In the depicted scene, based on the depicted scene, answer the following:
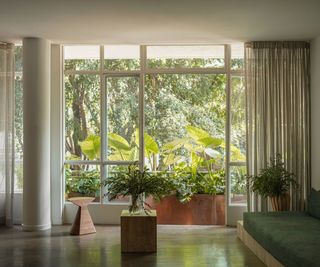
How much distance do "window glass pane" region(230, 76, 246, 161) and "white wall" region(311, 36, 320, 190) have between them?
106 cm

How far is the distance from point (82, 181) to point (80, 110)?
119 centimetres

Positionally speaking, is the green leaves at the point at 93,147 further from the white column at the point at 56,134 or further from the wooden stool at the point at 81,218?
the wooden stool at the point at 81,218

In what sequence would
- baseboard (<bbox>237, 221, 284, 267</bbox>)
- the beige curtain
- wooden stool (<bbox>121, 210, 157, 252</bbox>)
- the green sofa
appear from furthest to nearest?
the beige curtain, wooden stool (<bbox>121, 210, 157, 252</bbox>), baseboard (<bbox>237, 221, 284, 267</bbox>), the green sofa

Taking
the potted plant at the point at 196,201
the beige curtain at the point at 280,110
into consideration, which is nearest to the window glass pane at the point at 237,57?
the beige curtain at the point at 280,110

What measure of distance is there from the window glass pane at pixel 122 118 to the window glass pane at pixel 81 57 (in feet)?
1.23

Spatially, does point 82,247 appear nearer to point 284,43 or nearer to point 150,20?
point 150,20

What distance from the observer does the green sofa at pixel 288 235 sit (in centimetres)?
432

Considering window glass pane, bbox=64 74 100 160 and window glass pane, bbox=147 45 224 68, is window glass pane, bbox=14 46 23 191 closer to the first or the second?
window glass pane, bbox=64 74 100 160

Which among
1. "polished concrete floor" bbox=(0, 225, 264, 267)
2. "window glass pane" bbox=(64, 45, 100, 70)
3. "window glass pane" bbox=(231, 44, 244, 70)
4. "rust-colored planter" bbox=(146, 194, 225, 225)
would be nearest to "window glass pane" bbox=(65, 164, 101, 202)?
"polished concrete floor" bbox=(0, 225, 264, 267)

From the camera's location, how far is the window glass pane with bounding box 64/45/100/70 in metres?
7.82

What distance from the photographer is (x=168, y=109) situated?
889cm

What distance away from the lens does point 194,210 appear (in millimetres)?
8109

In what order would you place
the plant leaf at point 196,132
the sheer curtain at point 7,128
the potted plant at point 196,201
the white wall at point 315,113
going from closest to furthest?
1. the white wall at point 315,113
2. the sheer curtain at point 7,128
3. the potted plant at point 196,201
4. the plant leaf at point 196,132

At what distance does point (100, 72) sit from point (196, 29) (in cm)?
197
